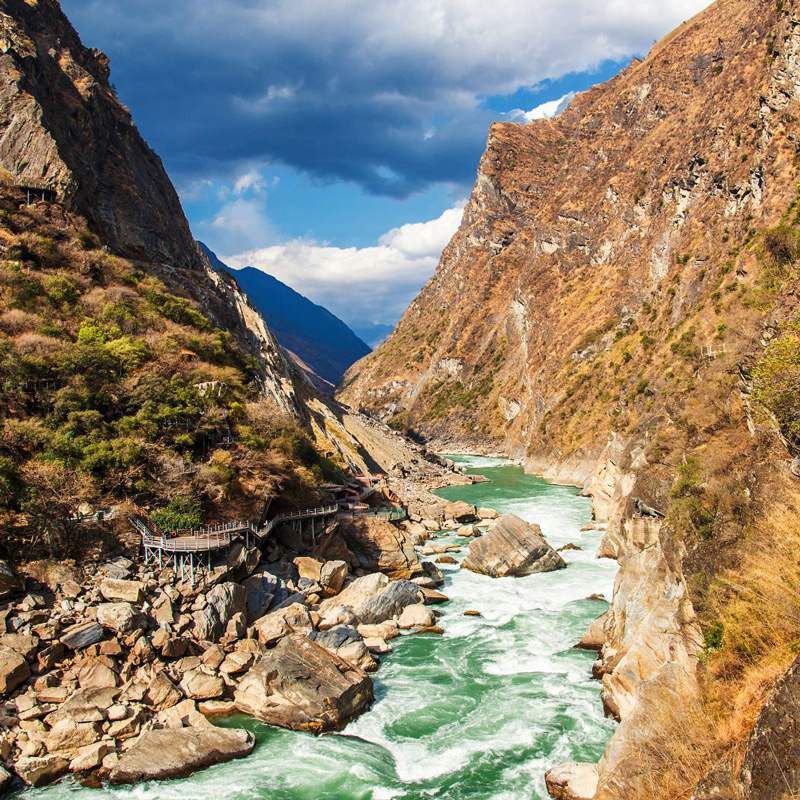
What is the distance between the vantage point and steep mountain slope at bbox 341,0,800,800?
13.0m

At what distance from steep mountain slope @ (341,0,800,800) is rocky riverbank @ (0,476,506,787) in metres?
9.67

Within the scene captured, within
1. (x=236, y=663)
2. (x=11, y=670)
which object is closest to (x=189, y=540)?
(x=236, y=663)

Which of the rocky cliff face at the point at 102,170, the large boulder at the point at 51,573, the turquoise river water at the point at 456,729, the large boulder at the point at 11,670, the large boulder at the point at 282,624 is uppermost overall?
the rocky cliff face at the point at 102,170

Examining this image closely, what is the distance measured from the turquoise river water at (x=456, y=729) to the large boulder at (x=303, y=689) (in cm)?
50

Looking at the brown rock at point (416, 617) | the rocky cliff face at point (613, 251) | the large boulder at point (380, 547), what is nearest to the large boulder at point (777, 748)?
the brown rock at point (416, 617)

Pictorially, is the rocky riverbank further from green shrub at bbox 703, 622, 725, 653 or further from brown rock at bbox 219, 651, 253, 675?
green shrub at bbox 703, 622, 725, 653

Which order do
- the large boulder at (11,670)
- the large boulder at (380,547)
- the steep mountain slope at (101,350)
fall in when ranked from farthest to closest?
the large boulder at (380,547) < the steep mountain slope at (101,350) < the large boulder at (11,670)

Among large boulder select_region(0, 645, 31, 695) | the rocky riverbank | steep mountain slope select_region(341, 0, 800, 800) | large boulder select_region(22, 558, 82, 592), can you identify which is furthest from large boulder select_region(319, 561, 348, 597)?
steep mountain slope select_region(341, 0, 800, 800)

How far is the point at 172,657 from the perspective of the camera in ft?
70.8

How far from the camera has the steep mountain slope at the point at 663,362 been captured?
12977mm

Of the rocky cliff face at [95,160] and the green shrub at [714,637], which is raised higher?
the rocky cliff face at [95,160]

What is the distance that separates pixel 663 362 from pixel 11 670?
207ft

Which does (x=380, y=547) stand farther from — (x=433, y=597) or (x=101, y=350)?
(x=101, y=350)

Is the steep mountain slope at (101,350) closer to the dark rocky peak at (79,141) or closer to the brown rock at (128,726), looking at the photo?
the dark rocky peak at (79,141)
